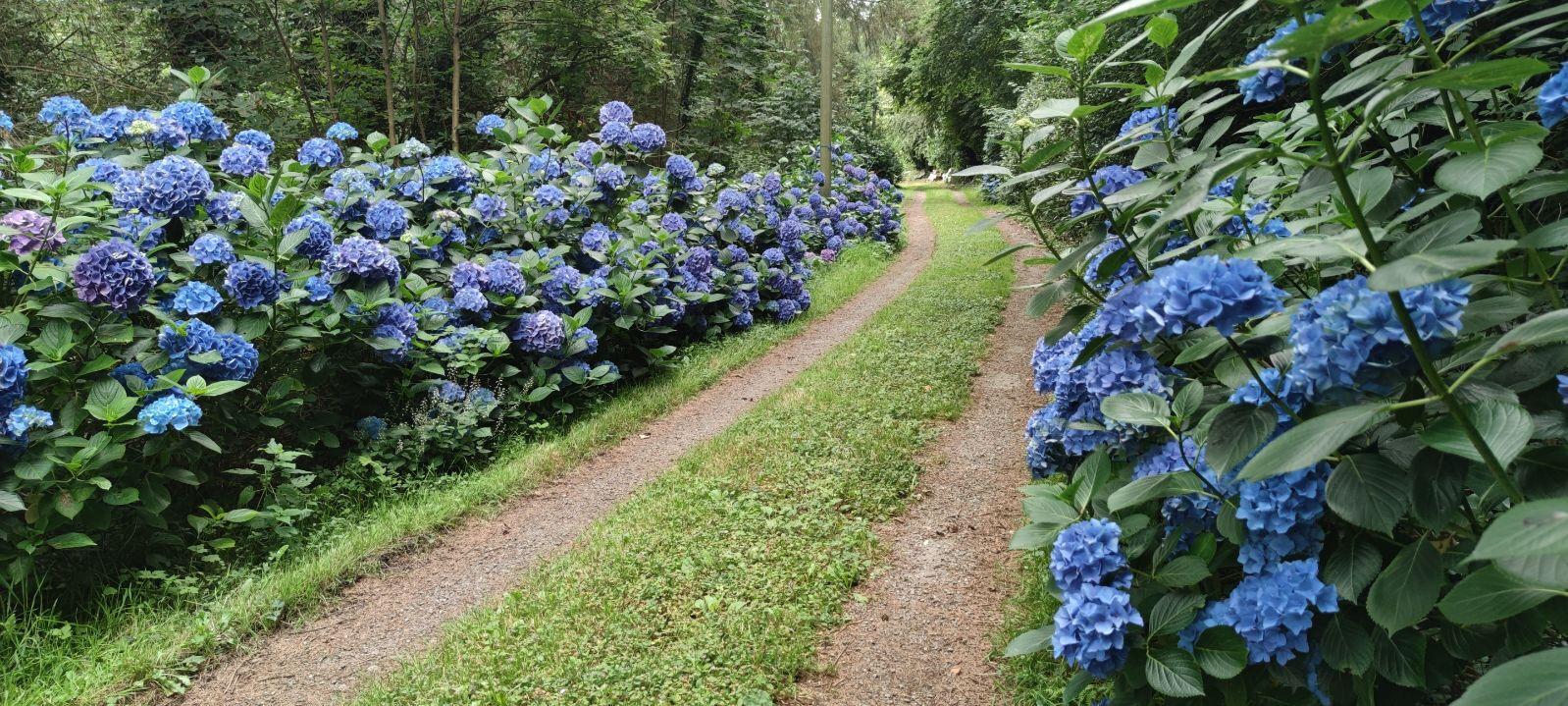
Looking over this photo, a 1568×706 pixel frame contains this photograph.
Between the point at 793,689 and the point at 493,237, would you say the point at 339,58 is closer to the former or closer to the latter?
the point at 493,237

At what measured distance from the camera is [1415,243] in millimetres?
1251

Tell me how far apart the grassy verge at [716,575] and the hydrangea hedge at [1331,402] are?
1.20m

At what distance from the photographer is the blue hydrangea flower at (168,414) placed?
2965 millimetres

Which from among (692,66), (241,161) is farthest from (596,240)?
(692,66)

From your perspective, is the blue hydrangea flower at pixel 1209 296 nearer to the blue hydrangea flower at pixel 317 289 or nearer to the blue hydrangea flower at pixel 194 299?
the blue hydrangea flower at pixel 194 299

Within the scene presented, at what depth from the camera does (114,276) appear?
3.11 meters

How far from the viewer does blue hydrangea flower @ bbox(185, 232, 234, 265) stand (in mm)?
3518

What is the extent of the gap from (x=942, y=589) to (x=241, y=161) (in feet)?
12.8

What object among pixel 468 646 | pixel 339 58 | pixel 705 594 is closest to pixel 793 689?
pixel 705 594

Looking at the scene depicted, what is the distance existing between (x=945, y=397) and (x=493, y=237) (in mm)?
3031

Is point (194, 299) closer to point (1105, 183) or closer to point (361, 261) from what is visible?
point (361, 261)

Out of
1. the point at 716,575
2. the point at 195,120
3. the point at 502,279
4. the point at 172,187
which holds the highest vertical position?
the point at 195,120

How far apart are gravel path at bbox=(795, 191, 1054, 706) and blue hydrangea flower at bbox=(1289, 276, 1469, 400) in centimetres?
163

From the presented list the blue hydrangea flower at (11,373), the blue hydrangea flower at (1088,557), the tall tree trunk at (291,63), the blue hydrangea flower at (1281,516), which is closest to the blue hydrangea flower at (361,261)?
the blue hydrangea flower at (11,373)
